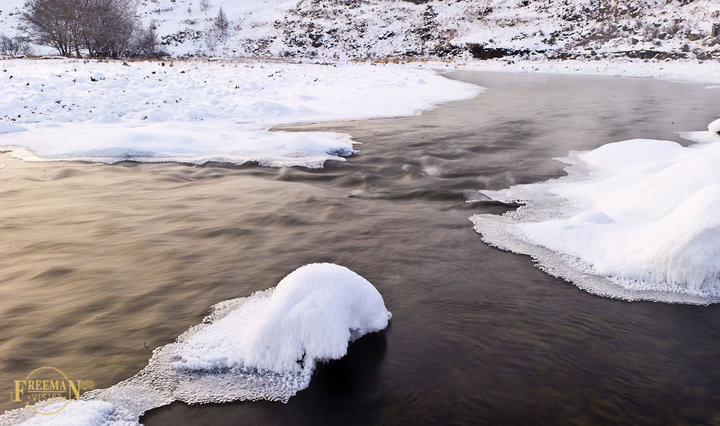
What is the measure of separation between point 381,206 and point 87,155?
5542 millimetres

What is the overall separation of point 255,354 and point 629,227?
3792 millimetres

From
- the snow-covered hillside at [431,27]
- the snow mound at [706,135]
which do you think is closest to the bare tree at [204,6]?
the snow-covered hillside at [431,27]

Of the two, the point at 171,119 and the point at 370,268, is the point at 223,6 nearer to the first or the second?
the point at 171,119

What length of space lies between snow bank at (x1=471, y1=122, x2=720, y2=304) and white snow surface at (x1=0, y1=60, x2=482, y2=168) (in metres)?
3.78

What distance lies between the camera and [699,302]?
3.51m

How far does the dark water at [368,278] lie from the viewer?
2.61 meters

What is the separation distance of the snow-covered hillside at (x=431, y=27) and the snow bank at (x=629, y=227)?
31757 mm

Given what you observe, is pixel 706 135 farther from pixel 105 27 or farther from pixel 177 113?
pixel 105 27

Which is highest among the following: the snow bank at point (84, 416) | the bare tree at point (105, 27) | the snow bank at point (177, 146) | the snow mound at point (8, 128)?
the bare tree at point (105, 27)

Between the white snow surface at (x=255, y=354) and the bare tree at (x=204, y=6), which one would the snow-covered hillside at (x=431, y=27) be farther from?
the white snow surface at (x=255, y=354)

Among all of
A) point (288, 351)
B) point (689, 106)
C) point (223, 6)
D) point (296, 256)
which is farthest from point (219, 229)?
point (223, 6)

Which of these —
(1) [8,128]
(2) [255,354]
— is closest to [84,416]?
(2) [255,354]

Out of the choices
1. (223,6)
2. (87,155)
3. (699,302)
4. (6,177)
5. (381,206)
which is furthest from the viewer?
(223,6)

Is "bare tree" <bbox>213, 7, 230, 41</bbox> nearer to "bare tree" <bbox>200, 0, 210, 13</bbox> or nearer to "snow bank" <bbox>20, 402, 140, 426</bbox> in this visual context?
"bare tree" <bbox>200, 0, 210, 13</bbox>
